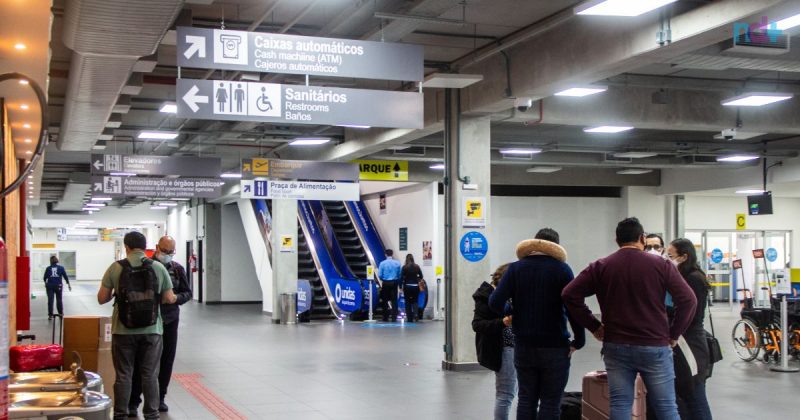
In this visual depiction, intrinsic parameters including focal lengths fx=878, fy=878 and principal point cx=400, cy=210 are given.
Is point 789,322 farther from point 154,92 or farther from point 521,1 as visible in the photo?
point 154,92

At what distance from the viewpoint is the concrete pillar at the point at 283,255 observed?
1838cm

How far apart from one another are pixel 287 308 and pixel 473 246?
8283mm

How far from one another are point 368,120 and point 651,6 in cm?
250

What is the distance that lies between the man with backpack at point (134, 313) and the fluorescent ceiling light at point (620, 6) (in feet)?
11.9

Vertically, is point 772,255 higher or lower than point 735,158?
lower

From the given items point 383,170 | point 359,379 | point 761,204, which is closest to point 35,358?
point 359,379

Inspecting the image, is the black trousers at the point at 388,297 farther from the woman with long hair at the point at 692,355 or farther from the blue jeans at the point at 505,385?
the blue jeans at the point at 505,385

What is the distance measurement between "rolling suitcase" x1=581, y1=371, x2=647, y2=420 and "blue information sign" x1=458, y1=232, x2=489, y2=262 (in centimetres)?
503

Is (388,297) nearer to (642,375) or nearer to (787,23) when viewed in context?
(787,23)

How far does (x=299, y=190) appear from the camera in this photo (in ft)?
47.6

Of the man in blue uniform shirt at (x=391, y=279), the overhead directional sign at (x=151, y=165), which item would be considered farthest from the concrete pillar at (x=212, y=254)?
the overhead directional sign at (x=151, y=165)

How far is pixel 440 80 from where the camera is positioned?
9039 mm

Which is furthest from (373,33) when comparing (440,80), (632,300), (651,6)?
(632,300)

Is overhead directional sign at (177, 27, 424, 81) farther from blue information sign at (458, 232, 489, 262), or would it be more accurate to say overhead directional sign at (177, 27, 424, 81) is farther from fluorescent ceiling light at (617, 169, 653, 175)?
fluorescent ceiling light at (617, 169, 653, 175)
